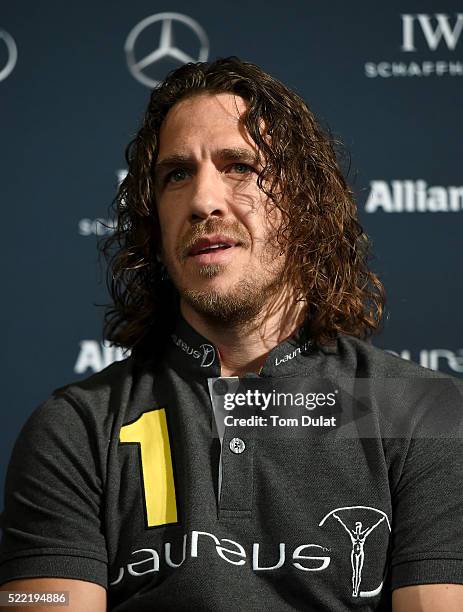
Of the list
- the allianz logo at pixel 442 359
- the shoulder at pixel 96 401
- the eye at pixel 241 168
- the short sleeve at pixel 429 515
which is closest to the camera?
the short sleeve at pixel 429 515

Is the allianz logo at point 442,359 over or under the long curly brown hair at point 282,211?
under

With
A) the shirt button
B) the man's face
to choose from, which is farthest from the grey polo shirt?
the man's face

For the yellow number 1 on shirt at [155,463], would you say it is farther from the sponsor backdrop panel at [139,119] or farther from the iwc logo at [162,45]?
the iwc logo at [162,45]

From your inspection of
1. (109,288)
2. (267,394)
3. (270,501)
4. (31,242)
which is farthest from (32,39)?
(270,501)

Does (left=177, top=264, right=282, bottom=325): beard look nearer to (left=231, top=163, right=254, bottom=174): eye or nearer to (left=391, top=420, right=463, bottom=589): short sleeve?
(left=231, top=163, right=254, bottom=174): eye

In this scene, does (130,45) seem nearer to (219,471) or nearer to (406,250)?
(406,250)

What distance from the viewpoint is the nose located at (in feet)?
4.31

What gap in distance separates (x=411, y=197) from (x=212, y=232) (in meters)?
0.60

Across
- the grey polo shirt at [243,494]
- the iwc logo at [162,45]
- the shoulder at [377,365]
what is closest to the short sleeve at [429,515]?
the grey polo shirt at [243,494]

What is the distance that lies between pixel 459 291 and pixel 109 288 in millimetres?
675

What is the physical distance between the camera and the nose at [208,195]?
131cm

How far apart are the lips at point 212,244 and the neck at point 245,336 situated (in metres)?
0.10

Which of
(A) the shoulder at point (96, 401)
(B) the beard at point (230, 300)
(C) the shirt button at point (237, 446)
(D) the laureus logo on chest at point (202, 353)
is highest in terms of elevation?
(B) the beard at point (230, 300)

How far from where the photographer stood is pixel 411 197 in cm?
176
